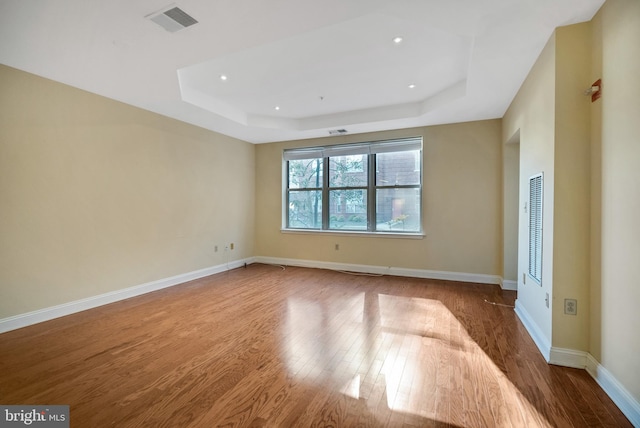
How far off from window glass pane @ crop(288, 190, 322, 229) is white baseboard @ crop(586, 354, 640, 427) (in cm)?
435

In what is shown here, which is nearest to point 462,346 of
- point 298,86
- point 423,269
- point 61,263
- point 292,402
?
point 292,402

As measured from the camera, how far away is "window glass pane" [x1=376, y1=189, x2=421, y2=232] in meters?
5.00

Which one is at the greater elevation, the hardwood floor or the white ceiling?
the white ceiling

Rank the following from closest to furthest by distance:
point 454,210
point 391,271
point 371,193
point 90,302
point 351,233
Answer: point 90,302
point 454,210
point 391,271
point 371,193
point 351,233

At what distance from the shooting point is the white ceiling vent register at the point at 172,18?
6.72 feet

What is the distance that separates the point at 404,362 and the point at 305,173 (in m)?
4.33

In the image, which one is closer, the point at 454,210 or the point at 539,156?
the point at 539,156

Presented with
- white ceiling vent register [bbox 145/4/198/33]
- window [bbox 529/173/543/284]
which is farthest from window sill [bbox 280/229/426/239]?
white ceiling vent register [bbox 145/4/198/33]

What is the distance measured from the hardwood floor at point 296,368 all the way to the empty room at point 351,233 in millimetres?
20

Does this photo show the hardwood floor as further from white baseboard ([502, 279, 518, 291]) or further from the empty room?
white baseboard ([502, 279, 518, 291])

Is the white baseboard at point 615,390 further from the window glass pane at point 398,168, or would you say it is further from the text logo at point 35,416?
the window glass pane at point 398,168

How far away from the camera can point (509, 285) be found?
13.6 feet

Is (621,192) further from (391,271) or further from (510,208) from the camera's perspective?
(391,271)

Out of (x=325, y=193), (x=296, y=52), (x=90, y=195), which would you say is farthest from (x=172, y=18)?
(x=325, y=193)
